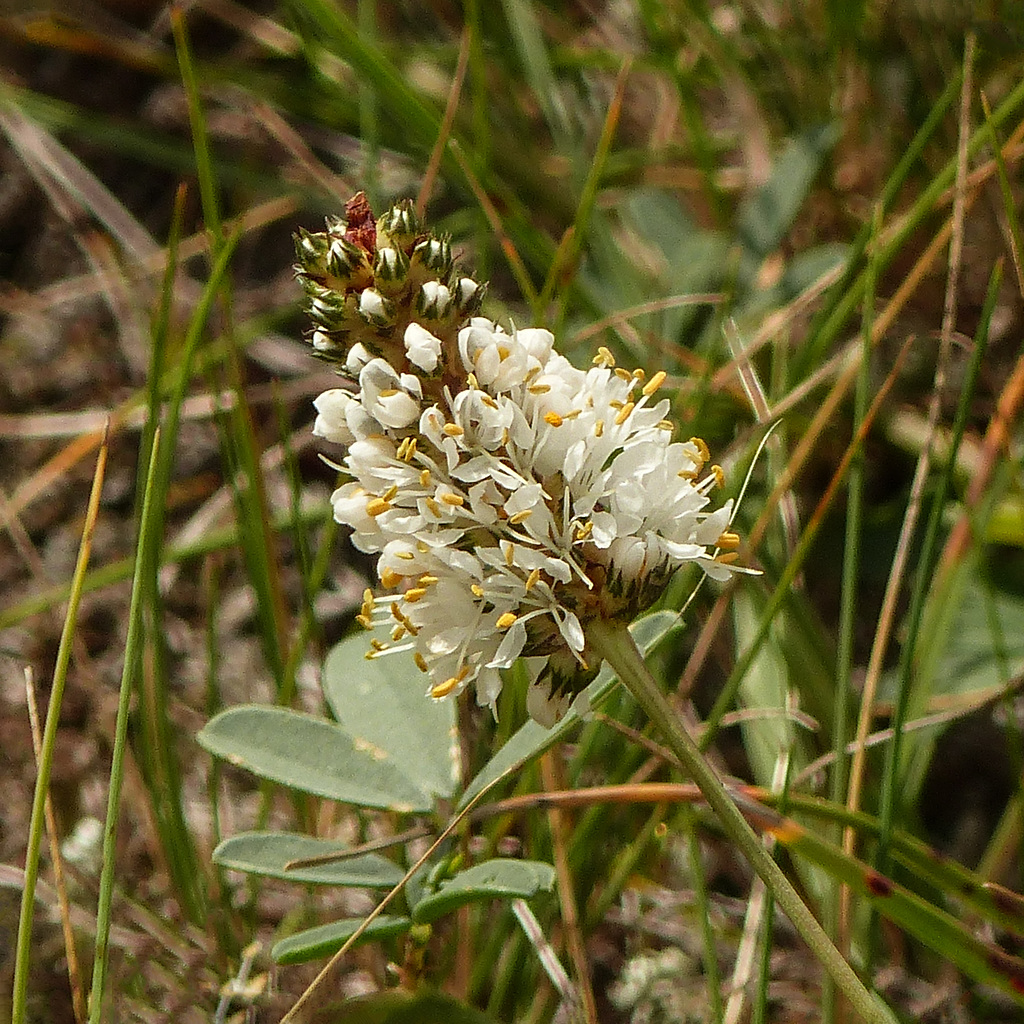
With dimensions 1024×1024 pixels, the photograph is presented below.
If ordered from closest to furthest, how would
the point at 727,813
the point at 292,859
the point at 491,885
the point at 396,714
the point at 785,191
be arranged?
1. the point at 727,813
2. the point at 491,885
3. the point at 292,859
4. the point at 396,714
5. the point at 785,191

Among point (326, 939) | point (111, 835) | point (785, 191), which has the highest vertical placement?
point (785, 191)

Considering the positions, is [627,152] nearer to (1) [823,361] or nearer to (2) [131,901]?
(1) [823,361]

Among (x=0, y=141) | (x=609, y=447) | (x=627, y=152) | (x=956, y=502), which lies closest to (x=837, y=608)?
(x=956, y=502)

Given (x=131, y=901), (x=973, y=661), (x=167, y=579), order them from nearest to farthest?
1. (x=131, y=901)
2. (x=973, y=661)
3. (x=167, y=579)

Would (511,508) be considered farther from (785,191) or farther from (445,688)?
(785,191)

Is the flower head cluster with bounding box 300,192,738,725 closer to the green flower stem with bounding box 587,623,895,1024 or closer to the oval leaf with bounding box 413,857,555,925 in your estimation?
the green flower stem with bounding box 587,623,895,1024

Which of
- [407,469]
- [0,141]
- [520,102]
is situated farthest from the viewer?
[0,141]

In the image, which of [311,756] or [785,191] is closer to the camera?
[311,756]

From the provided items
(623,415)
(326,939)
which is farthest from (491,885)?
(623,415)
